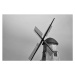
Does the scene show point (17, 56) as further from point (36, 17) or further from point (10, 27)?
point (36, 17)

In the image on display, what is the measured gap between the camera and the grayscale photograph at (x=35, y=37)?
41.7ft

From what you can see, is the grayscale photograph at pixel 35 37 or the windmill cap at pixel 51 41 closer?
the grayscale photograph at pixel 35 37

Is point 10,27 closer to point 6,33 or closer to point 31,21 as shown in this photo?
point 6,33

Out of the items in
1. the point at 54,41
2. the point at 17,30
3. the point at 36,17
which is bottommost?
the point at 54,41

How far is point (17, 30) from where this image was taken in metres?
13.2

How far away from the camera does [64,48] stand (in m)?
13.8

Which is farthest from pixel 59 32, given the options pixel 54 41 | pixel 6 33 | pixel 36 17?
pixel 6 33

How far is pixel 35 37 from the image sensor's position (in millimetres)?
13891

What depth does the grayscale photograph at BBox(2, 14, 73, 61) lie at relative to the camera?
500 inches

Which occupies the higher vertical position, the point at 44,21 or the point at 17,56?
the point at 44,21

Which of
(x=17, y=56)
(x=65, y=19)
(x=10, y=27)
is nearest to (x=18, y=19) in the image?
(x=10, y=27)

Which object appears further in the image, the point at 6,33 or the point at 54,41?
the point at 54,41

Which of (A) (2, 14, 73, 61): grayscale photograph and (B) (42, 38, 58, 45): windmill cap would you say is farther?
(B) (42, 38, 58, 45): windmill cap

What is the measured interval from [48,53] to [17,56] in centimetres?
253
